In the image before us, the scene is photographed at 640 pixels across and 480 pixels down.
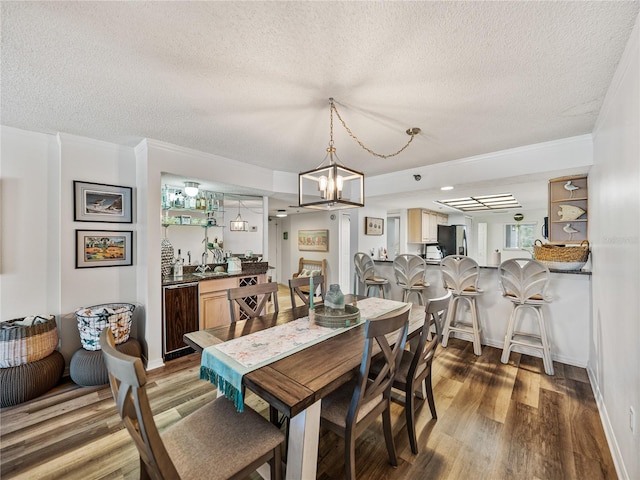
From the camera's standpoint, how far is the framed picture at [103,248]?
278cm

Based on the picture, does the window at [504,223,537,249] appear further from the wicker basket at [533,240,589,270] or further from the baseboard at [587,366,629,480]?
the baseboard at [587,366,629,480]

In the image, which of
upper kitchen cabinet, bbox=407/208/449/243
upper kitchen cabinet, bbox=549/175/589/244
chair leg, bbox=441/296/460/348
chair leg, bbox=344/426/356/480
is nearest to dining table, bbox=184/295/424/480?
chair leg, bbox=344/426/356/480

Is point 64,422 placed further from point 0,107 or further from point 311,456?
point 0,107

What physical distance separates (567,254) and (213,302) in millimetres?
4029

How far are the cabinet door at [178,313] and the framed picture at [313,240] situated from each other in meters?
3.65

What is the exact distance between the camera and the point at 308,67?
1.61 m

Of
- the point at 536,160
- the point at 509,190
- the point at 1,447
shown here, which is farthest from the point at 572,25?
the point at 1,447

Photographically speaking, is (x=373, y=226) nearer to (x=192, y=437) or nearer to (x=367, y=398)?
(x=367, y=398)

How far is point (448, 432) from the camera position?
75.1 inches

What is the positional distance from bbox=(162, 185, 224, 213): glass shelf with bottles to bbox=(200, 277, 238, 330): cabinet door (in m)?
1.06

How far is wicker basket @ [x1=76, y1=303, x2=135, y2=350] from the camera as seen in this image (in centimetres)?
252

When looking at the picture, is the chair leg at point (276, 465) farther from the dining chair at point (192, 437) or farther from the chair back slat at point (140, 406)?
the chair back slat at point (140, 406)

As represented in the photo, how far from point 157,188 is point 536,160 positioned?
4.10 meters

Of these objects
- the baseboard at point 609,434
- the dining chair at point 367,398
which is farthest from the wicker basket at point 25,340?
the baseboard at point 609,434
